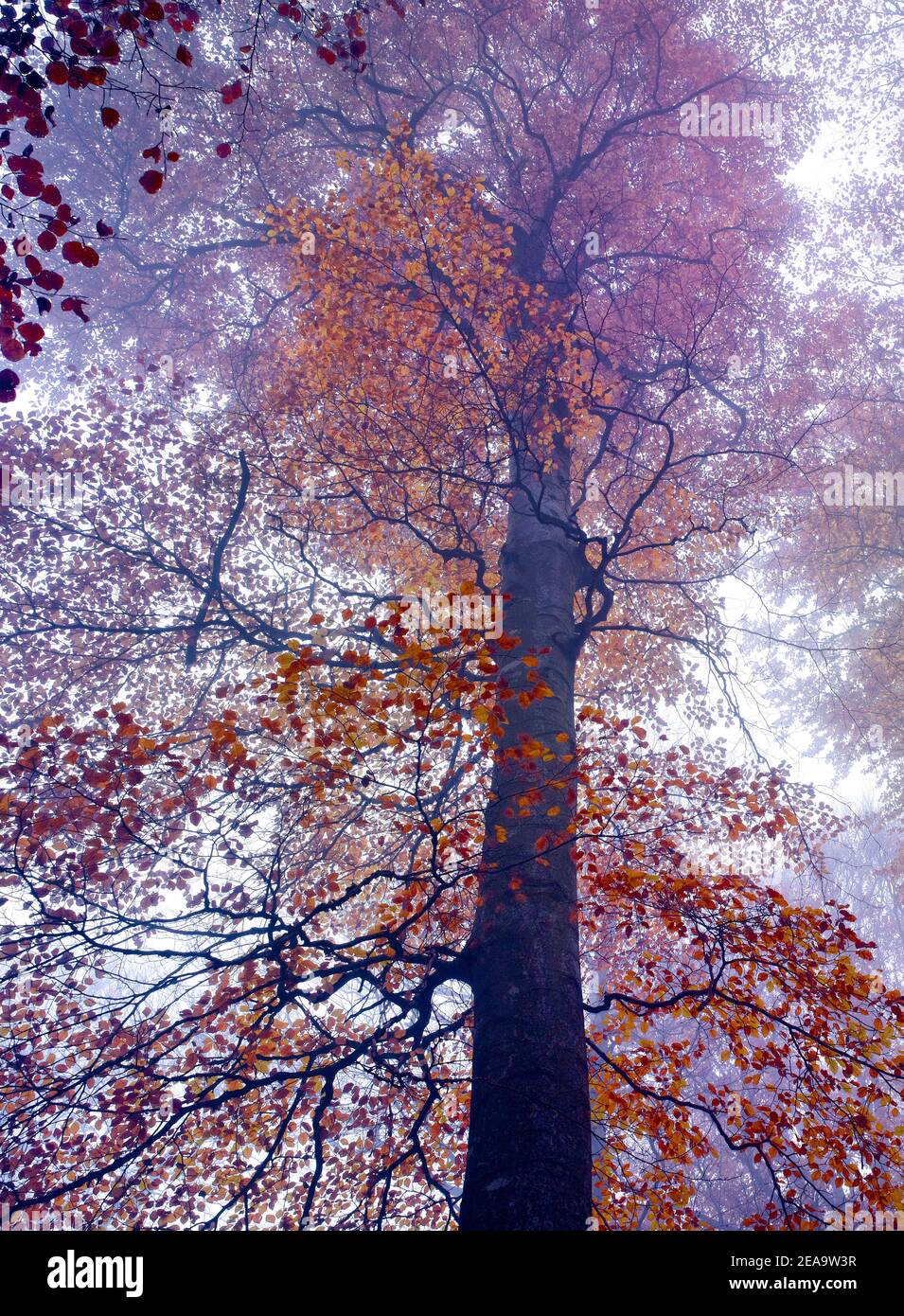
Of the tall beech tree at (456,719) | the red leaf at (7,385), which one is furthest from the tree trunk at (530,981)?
the red leaf at (7,385)

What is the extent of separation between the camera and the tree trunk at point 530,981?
3512 mm

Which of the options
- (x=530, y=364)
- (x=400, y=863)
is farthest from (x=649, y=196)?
(x=400, y=863)

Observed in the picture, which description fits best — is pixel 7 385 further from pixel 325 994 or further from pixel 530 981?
pixel 530 981

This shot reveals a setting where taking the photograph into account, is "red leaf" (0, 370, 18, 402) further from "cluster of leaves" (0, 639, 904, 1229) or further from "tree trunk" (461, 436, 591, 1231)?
"tree trunk" (461, 436, 591, 1231)

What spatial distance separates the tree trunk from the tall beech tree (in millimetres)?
21

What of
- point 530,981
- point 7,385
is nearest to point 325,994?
point 530,981

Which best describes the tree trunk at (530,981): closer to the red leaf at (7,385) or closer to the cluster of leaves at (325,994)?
the cluster of leaves at (325,994)

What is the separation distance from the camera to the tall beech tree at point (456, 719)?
446cm

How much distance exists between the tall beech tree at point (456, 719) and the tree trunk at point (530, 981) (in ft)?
0.07

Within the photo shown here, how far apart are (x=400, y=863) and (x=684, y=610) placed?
21.3ft

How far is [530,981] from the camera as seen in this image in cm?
426

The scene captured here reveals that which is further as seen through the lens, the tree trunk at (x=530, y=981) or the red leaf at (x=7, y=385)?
the red leaf at (x=7, y=385)

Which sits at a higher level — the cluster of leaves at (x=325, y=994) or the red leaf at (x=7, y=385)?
the red leaf at (x=7, y=385)
